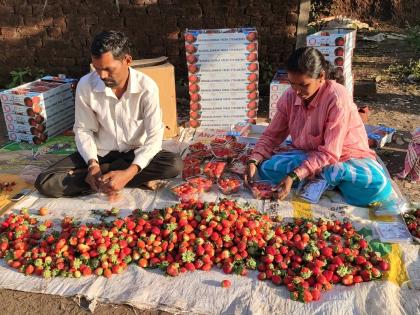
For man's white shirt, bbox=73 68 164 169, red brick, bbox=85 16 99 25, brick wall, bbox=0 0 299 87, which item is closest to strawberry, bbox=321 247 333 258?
man's white shirt, bbox=73 68 164 169

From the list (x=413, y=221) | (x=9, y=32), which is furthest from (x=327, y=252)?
(x=9, y=32)

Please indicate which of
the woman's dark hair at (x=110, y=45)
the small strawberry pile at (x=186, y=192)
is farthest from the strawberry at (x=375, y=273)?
the woman's dark hair at (x=110, y=45)

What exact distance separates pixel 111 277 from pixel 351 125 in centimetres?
202

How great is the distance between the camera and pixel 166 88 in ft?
15.7

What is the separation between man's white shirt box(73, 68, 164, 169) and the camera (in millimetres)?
3438

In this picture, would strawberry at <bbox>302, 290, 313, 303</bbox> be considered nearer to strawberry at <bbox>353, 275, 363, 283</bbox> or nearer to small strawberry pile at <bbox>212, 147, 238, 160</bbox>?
strawberry at <bbox>353, 275, 363, 283</bbox>

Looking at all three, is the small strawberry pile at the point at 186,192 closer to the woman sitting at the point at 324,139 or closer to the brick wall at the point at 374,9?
the woman sitting at the point at 324,139

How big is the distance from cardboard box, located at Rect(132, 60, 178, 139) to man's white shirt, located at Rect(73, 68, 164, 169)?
1.21 meters

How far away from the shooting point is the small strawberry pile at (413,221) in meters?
3.01

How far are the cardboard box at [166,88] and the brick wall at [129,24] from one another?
967mm

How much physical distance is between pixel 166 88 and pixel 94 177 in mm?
1744

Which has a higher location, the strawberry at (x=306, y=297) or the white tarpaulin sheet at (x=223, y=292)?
the strawberry at (x=306, y=297)

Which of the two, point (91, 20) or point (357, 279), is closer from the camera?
point (357, 279)

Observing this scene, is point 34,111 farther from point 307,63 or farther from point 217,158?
point 307,63
